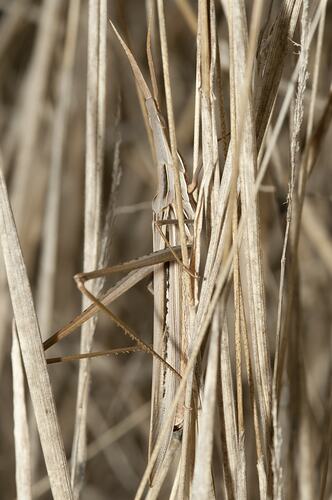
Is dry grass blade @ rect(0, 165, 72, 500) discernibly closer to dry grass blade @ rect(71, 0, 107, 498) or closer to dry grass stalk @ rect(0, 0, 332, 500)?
dry grass stalk @ rect(0, 0, 332, 500)

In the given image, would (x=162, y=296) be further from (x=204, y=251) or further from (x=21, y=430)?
(x=21, y=430)

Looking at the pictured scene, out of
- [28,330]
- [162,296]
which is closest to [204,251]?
[162,296]

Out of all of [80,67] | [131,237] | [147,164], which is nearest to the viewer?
[147,164]

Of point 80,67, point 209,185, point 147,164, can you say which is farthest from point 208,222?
point 80,67

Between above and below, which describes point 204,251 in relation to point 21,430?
above

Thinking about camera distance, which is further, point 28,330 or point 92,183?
point 92,183

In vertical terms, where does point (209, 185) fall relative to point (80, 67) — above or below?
below

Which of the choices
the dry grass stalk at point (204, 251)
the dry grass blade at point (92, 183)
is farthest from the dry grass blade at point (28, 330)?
the dry grass blade at point (92, 183)

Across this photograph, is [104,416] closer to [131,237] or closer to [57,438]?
[131,237]
